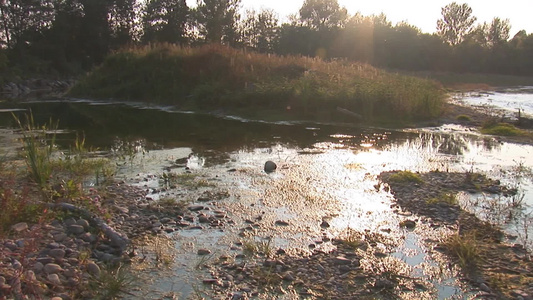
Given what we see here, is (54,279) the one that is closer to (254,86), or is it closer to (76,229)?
(76,229)

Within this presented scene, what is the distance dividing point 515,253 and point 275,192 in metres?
3.69

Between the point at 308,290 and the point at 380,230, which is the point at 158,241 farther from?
the point at 380,230

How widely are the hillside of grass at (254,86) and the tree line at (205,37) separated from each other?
24.4 metres

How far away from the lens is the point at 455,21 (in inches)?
3374

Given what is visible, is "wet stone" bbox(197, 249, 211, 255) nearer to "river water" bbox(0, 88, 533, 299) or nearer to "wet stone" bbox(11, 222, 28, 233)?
"river water" bbox(0, 88, 533, 299)

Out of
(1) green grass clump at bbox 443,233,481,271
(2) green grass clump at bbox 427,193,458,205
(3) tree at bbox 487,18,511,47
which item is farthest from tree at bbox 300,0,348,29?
(1) green grass clump at bbox 443,233,481,271

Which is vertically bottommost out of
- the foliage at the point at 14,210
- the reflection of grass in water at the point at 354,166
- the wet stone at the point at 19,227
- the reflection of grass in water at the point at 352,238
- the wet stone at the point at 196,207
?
the reflection of grass in water at the point at 352,238

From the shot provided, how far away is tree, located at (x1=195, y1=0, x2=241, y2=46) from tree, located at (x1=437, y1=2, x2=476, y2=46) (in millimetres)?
50964

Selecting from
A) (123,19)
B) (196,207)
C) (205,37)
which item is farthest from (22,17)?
(196,207)

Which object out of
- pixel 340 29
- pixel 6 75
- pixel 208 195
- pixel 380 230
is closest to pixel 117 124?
pixel 208 195

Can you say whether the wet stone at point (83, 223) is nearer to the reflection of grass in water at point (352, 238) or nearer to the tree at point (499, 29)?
the reflection of grass in water at point (352, 238)

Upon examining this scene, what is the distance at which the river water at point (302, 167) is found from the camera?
199 inches

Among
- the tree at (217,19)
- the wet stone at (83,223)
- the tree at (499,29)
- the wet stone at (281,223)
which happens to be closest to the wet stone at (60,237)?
the wet stone at (83,223)

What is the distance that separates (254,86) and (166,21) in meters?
44.0
